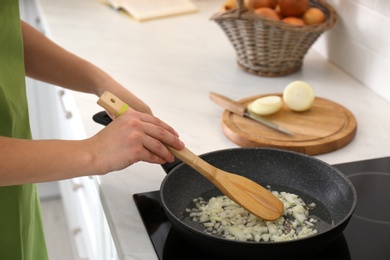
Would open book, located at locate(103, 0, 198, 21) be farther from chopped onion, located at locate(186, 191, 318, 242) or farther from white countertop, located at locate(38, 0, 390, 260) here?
chopped onion, located at locate(186, 191, 318, 242)

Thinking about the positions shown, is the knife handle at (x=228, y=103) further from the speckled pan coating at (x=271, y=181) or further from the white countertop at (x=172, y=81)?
the speckled pan coating at (x=271, y=181)

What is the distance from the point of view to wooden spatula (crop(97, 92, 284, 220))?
0.96m

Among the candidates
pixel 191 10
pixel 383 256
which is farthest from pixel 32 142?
pixel 191 10

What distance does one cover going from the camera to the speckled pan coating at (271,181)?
101cm

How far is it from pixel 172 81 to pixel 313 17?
372 millimetres

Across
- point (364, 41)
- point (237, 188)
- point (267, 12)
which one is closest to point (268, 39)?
point (267, 12)

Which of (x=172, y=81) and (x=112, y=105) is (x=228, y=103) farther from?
(x=112, y=105)

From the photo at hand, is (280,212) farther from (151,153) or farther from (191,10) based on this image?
(191,10)

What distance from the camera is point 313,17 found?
1567mm

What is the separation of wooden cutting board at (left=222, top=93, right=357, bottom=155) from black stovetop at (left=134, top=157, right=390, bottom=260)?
9 centimetres

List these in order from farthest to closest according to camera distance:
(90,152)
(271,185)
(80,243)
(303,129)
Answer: (80,243)
(303,129)
(271,185)
(90,152)

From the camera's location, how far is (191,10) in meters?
2.13

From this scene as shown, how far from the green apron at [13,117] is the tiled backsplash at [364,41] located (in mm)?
799

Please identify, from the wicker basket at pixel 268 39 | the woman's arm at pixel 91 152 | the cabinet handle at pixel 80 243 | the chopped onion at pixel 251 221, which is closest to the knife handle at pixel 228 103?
the wicker basket at pixel 268 39
